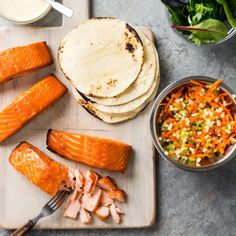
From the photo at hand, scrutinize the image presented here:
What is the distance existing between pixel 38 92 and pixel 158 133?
0.62 m

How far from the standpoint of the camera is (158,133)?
7.73ft

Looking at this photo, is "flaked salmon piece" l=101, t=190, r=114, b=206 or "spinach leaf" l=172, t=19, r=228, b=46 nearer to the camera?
"spinach leaf" l=172, t=19, r=228, b=46

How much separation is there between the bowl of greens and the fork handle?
1.17 meters

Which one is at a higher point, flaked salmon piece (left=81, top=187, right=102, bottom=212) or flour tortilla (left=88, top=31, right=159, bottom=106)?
flour tortilla (left=88, top=31, right=159, bottom=106)

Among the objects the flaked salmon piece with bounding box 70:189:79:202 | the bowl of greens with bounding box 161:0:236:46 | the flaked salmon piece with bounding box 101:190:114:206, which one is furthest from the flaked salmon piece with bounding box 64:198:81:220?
the bowl of greens with bounding box 161:0:236:46

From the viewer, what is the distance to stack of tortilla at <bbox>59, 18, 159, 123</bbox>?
7.89 feet

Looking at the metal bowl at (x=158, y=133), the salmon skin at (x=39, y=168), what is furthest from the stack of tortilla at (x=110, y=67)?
the salmon skin at (x=39, y=168)

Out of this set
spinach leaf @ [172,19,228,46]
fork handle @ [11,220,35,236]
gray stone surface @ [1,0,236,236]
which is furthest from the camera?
gray stone surface @ [1,0,236,236]

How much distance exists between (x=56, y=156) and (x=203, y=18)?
Result: 0.98m

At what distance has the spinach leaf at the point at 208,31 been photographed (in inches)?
87.6

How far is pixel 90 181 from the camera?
7.95 feet

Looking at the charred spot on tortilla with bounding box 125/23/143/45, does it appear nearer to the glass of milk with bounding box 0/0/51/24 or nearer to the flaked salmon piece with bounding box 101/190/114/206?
the glass of milk with bounding box 0/0/51/24

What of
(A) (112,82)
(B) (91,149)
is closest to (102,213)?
(B) (91,149)

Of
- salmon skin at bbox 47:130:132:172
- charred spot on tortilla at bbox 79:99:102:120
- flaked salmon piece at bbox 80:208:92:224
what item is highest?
charred spot on tortilla at bbox 79:99:102:120
